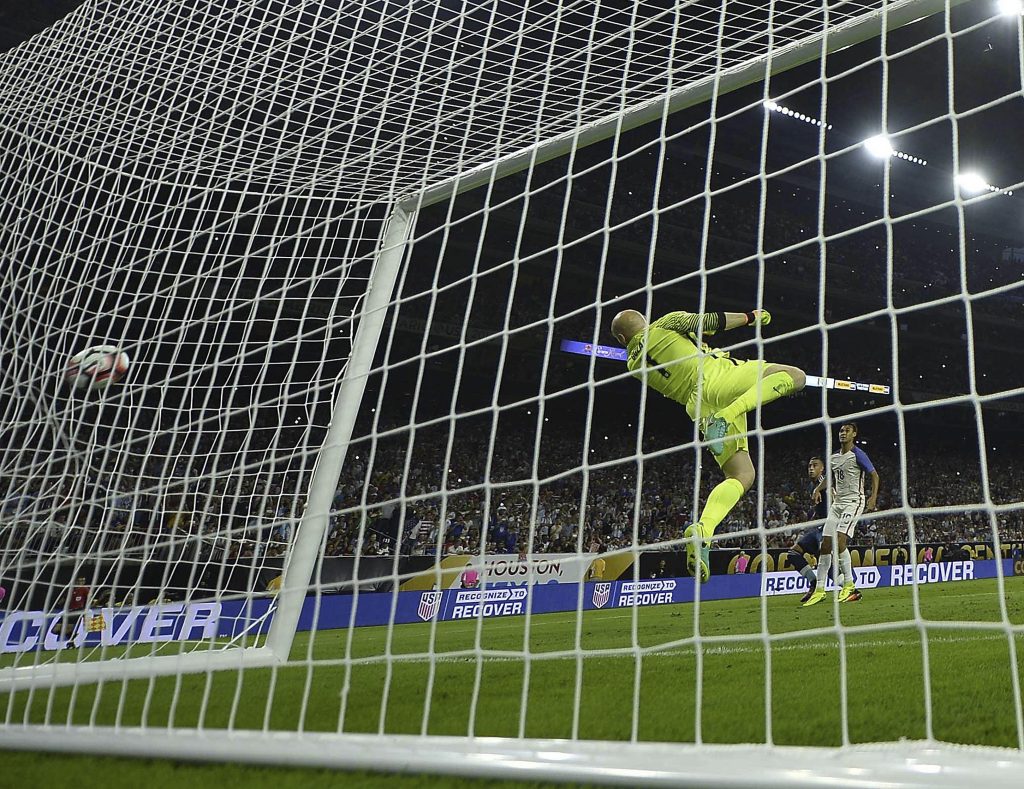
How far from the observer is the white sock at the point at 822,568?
245 inches

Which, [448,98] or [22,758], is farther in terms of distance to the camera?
[448,98]

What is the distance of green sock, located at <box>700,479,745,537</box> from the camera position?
3.44m

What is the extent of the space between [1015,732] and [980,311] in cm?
1823

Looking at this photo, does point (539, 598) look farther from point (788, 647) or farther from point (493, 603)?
point (788, 647)

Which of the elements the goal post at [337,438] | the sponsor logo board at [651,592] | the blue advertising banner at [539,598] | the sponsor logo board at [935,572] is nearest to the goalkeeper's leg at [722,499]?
the goal post at [337,438]

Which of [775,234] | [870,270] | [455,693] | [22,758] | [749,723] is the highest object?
[22,758]

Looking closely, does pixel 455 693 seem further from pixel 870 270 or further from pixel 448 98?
pixel 870 270

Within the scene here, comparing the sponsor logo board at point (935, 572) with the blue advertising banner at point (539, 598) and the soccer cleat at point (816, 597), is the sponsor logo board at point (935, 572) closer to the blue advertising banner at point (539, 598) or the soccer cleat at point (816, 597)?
the blue advertising banner at point (539, 598)

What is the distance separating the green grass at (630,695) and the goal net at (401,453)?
0.08 feet

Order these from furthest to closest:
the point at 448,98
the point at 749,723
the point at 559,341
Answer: the point at 559,341, the point at 448,98, the point at 749,723

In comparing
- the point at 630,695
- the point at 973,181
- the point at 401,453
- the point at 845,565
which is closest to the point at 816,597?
the point at 845,565

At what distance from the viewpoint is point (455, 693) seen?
2.96 metres

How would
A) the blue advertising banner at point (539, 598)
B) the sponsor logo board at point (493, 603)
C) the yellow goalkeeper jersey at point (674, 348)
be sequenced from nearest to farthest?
the yellow goalkeeper jersey at point (674, 348)
the blue advertising banner at point (539, 598)
the sponsor logo board at point (493, 603)

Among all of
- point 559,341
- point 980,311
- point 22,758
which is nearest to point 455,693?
point 22,758
